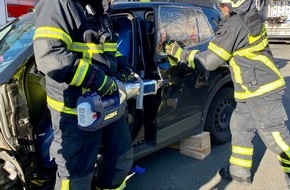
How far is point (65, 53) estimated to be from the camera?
1893mm

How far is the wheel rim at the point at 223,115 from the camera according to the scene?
13.5 ft

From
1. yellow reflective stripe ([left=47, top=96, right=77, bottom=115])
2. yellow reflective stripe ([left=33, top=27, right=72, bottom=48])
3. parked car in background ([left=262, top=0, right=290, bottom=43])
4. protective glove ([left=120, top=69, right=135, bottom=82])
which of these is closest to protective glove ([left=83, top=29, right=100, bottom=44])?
yellow reflective stripe ([left=33, top=27, right=72, bottom=48])

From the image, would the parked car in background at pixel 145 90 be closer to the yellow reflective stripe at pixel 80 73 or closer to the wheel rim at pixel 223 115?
the wheel rim at pixel 223 115

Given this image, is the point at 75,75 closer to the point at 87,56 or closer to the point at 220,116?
the point at 87,56

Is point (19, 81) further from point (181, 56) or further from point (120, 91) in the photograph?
point (181, 56)

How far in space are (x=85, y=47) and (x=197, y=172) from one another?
212cm

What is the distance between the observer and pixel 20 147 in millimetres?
2348

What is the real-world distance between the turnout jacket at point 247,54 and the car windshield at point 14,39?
1635 millimetres

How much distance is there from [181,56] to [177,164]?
1300 millimetres

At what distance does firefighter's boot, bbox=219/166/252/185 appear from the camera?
330 cm

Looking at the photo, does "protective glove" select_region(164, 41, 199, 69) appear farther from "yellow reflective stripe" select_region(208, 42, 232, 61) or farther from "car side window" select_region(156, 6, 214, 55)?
"yellow reflective stripe" select_region(208, 42, 232, 61)

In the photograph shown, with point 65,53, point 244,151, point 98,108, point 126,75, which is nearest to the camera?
point 65,53

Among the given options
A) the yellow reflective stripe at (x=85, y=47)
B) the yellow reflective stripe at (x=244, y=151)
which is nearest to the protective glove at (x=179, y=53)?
the yellow reflective stripe at (x=244, y=151)

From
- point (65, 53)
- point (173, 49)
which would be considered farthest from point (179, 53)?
point (65, 53)
